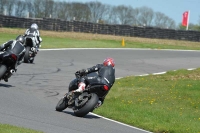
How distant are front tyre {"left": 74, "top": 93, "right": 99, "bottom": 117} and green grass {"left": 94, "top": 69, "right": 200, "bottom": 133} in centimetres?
96

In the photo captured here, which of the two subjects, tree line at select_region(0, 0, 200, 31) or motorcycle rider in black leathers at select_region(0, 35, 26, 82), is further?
tree line at select_region(0, 0, 200, 31)

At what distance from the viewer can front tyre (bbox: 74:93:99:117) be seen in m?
12.1

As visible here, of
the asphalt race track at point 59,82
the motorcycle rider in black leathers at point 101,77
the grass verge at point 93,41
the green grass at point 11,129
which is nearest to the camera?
the green grass at point 11,129

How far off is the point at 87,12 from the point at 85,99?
40.4 meters

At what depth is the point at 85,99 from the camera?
1230 centimetres

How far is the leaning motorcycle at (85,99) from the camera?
12133 millimetres

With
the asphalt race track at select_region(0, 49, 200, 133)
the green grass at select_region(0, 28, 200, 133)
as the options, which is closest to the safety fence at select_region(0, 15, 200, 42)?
the asphalt race track at select_region(0, 49, 200, 133)

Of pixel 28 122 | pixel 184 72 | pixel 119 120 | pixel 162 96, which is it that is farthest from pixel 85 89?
pixel 184 72

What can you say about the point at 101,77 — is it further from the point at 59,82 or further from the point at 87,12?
the point at 87,12

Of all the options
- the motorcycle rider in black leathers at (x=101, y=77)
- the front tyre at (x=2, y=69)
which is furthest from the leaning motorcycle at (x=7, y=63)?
the motorcycle rider in black leathers at (x=101, y=77)

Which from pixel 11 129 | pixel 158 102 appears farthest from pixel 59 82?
pixel 11 129

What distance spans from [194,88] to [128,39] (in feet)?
81.6

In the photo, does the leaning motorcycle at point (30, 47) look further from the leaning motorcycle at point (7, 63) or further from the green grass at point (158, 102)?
the leaning motorcycle at point (7, 63)

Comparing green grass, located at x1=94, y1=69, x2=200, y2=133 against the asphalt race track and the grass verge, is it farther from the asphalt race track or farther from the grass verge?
the grass verge
